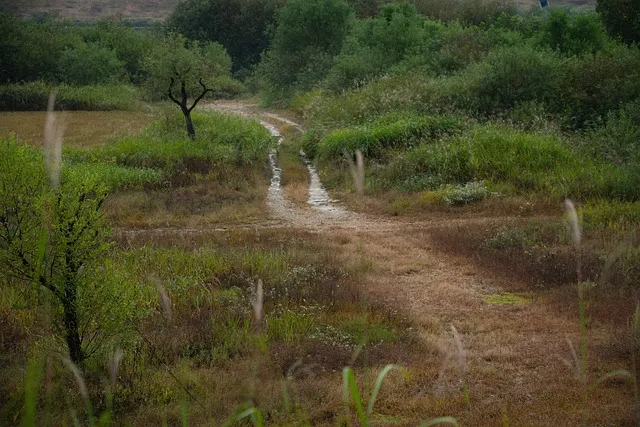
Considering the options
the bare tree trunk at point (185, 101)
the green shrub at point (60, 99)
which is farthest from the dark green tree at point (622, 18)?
Answer: the green shrub at point (60, 99)

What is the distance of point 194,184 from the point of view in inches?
853

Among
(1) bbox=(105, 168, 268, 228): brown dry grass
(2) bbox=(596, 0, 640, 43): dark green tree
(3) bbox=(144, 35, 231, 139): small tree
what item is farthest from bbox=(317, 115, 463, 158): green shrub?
(2) bbox=(596, 0, 640, 43): dark green tree

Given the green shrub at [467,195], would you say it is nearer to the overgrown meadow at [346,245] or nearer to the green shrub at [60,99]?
the overgrown meadow at [346,245]

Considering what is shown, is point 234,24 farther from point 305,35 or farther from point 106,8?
point 106,8

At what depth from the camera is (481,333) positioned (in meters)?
9.61

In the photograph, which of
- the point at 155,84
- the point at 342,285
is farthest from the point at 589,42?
the point at 342,285

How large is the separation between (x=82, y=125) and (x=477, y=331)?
1287 inches

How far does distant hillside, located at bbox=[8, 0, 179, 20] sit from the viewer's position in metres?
143

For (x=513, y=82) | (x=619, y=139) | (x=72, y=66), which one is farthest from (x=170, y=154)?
(x=72, y=66)

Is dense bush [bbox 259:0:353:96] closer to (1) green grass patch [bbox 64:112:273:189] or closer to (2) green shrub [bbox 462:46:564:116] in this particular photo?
(1) green grass patch [bbox 64:112:273:189]

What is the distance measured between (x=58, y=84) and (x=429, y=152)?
39.8 metres

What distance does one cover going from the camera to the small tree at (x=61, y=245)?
25.3ft

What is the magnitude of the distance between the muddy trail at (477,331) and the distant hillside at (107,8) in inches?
5364

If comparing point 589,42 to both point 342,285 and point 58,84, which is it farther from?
point 58,84
